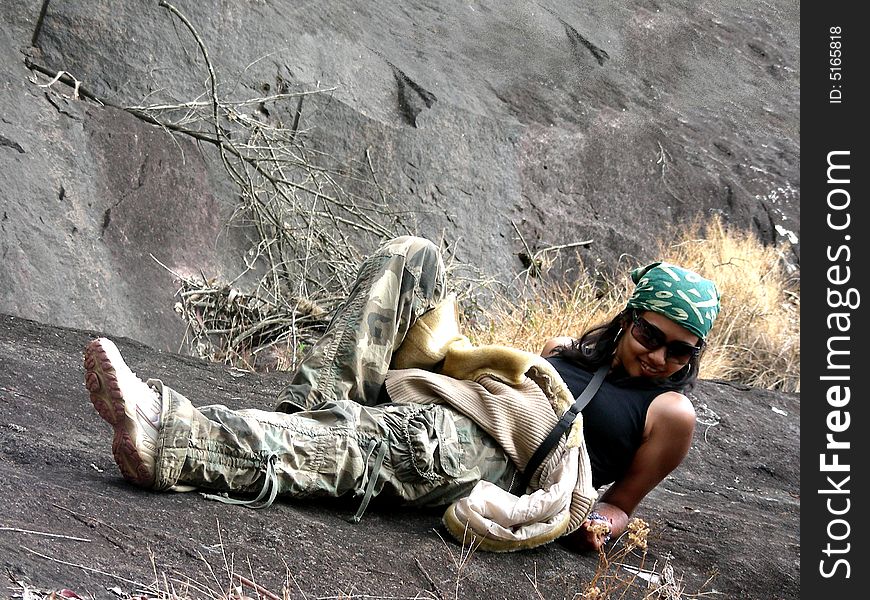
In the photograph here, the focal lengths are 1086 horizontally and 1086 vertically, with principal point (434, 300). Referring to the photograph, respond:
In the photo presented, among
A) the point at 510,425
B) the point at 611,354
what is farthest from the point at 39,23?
the point at 510,425

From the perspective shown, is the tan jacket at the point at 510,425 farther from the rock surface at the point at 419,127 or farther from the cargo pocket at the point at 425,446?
the rock surface at the point at 419,127

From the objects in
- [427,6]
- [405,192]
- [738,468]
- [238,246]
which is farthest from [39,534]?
[427,6]

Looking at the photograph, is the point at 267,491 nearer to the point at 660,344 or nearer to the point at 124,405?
the point at 124,405

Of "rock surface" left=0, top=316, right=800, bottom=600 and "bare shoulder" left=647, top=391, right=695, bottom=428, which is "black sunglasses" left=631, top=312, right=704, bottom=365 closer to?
"bare shoulder" left=647, top=391, right=695, bottom=428

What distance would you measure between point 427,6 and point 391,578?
25.6 ft

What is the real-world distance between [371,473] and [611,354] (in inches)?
37.9

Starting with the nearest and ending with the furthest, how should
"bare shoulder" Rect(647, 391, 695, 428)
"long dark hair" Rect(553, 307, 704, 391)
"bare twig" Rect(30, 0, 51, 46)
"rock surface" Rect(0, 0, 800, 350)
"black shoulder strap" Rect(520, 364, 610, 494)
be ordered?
"black shoulder strap" Rect(520, 364, 610, 494)
"bare shoulder" Rect(647, 391, 695, 428)
"long dark hair" Rect(553, 307, 704, 391)
"rock surface" Rect(0, 0, 800, 350)
"bare twig" Rect(30, 0, 51, 46)

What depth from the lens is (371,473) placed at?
3082mm

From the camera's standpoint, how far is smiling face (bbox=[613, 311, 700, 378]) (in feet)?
11.1

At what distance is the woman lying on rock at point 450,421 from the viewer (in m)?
2.87

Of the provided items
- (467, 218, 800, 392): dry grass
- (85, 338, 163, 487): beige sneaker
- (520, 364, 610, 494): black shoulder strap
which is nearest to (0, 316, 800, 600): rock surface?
(85, 338, 163, 487): beige sneaker

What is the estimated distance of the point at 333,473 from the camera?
3.00 metres

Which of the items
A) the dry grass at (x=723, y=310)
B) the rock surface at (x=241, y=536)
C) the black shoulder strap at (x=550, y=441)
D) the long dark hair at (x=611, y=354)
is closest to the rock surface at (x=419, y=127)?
the dry grass at (x=723, y=310)

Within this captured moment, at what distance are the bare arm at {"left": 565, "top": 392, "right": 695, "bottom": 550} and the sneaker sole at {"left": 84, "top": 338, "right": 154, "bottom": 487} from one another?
137cm
